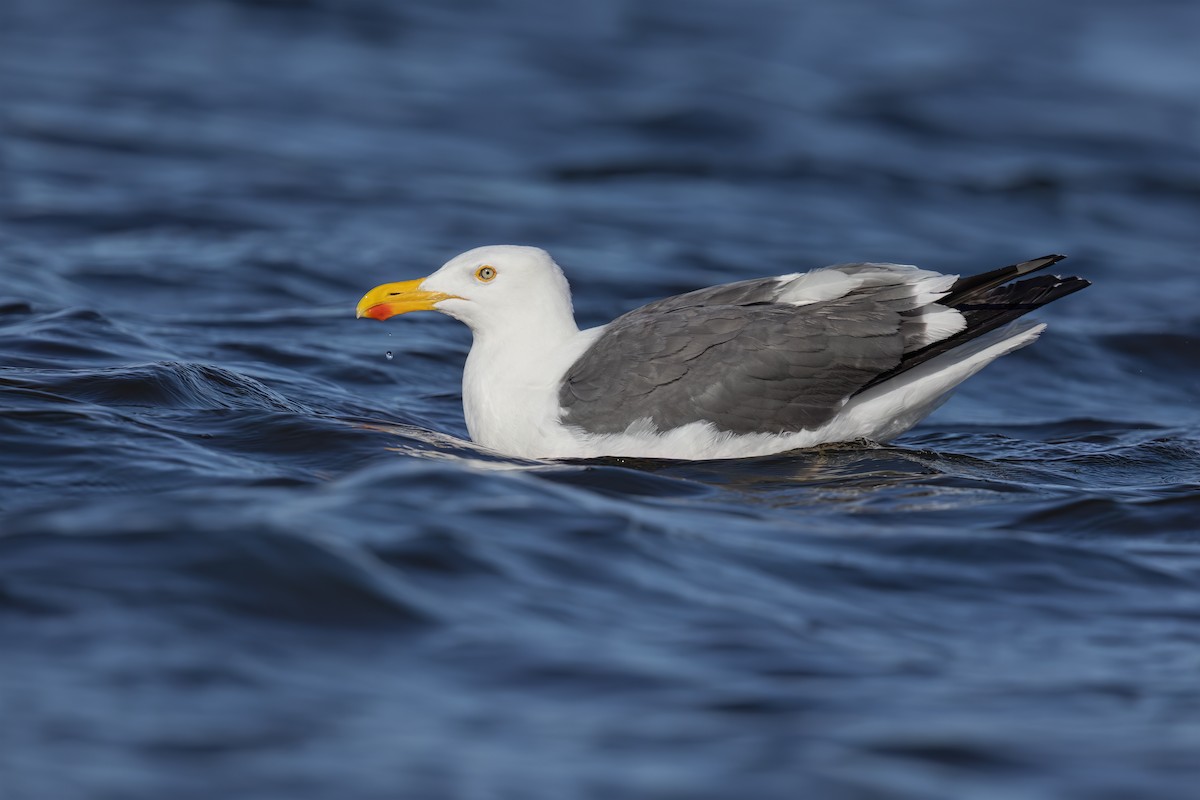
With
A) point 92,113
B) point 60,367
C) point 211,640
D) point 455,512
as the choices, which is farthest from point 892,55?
point 211,640

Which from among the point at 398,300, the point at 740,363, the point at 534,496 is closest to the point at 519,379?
the point at 398,300

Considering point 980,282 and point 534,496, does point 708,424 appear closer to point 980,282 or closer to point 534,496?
point 534,496

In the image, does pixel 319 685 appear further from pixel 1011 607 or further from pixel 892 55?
pixel 892 55

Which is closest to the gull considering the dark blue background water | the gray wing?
the gray wing

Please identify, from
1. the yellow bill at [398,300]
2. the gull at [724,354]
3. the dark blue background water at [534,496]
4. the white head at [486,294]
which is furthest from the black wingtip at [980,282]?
the yellow bill at [398,300]

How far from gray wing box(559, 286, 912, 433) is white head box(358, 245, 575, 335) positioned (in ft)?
1.49

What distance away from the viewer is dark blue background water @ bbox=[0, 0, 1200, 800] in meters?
4.50

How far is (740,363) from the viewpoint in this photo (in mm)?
7422

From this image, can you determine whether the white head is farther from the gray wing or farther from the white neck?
the gray wing

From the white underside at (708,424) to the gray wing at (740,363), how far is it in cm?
6

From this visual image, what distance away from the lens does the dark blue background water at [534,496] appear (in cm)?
450

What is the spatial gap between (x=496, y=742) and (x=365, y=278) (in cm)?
775

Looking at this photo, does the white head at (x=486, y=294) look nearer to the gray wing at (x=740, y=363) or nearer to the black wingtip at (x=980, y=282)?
the gray wing at (x=740, y=363)

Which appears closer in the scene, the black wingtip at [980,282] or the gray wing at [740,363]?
the gray wing at [740,363]
